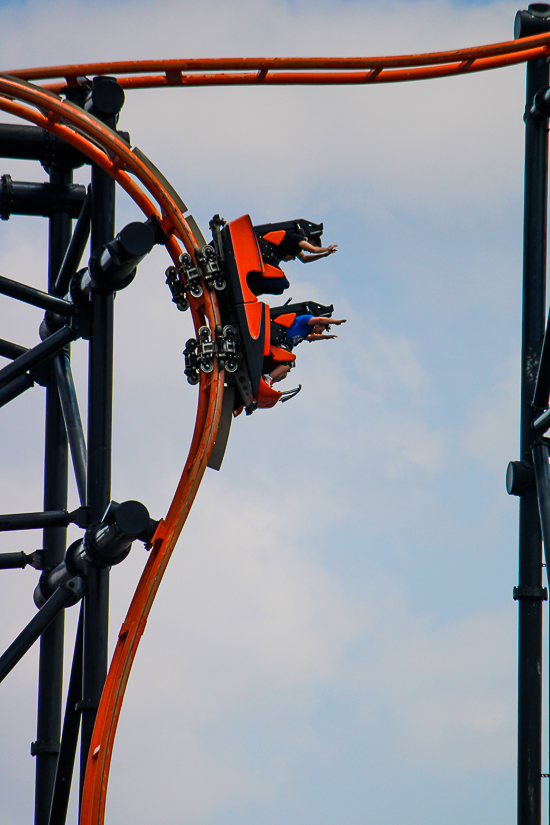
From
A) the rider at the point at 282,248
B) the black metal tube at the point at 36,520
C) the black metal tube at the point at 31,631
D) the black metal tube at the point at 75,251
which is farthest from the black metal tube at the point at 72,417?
the rider at the point at 282,248

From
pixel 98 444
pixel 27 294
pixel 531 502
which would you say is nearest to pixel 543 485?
pixel 531 502

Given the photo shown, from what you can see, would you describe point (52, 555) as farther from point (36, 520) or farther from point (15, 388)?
point (15, 388)

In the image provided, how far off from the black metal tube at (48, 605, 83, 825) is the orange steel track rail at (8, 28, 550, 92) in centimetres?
374

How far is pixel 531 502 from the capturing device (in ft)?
28.2

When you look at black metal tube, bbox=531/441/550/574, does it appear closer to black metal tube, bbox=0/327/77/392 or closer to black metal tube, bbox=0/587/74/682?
black metal tube, bbox=0/587/74/682

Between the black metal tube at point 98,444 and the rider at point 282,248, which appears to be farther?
the rider at point 282,248

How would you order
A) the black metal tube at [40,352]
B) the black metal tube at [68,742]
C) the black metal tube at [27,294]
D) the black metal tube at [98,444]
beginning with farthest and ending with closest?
the black metal tube at [27,294] < the black metal tube at [40,352] < the black metal tube at [68,742] < the black metal tube at [98,444]

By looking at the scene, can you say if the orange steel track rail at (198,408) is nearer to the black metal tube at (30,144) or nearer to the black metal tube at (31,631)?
the black metal tube at (31,631)

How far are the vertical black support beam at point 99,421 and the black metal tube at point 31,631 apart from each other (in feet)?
1.22

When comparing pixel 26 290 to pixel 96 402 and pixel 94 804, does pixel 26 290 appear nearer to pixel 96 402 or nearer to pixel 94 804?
pixel 96 402

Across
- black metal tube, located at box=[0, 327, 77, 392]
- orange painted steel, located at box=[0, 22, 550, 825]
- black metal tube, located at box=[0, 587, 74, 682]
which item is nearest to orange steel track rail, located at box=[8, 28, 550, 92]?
orange painted steel, located at box=[0, 22, 550, 825]

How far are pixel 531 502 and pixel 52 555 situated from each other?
12.3 ft

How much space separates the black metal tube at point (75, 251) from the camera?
28.6 feet

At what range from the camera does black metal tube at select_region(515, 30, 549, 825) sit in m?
8.25
